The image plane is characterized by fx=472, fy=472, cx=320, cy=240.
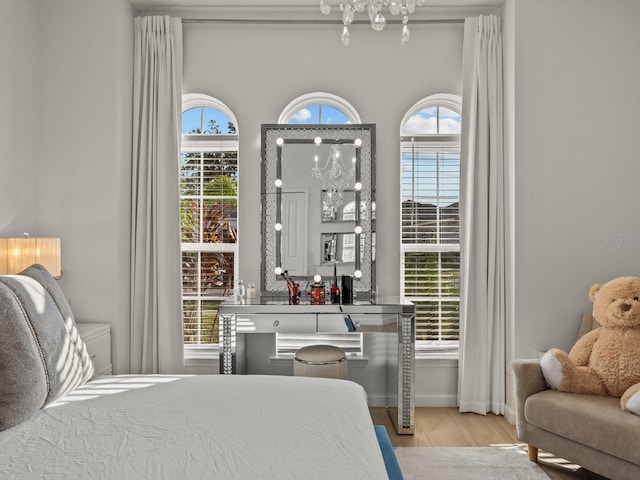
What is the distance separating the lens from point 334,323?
122 inches

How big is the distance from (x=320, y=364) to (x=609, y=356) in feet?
5.42

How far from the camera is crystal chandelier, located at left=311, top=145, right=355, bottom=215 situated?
3.57m

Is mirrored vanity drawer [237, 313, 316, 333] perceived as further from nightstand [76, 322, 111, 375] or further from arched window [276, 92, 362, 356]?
nightstand [76, 322, 111, 375]

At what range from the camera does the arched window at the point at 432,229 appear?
3.72 meters

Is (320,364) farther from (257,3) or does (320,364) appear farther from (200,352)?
(257,3)

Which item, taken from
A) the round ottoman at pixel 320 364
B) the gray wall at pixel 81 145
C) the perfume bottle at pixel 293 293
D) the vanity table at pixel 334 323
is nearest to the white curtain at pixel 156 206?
the gray wall at pixel 81 145

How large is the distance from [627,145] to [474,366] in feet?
6.14

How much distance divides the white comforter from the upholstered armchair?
1232 mm

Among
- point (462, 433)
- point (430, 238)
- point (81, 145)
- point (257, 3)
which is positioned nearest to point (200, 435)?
point (462, 433)

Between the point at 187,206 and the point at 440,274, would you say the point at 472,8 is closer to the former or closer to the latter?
the point at 440,274

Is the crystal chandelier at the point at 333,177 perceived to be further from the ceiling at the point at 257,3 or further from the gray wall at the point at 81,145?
the gray wall at the point at 81,145

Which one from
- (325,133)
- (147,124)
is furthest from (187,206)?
(325,133)

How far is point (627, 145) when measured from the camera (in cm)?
326

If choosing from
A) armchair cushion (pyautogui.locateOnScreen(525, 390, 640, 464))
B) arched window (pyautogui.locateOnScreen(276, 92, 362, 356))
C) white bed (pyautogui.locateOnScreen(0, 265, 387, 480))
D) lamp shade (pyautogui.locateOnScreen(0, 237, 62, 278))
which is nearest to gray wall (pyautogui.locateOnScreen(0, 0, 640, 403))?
lamp shade (pyautogui.locateOnScreen(0, 237, 62, 278))
